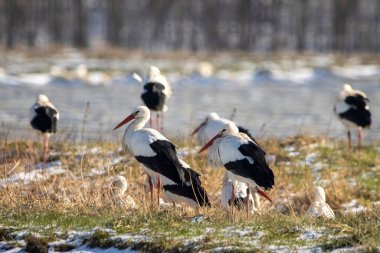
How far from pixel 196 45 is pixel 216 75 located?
29984 millimetres

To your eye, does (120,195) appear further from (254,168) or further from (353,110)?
(353,110)

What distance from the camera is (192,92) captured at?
2797 cm

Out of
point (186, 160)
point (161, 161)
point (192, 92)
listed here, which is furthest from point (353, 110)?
point (192, 92)

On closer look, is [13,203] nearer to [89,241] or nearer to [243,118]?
[89,241]

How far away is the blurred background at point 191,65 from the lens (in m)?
20.5

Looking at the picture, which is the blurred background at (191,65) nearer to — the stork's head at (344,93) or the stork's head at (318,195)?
the stork's head at (344,93)

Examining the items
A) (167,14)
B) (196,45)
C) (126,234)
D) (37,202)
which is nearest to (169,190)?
(37,202)

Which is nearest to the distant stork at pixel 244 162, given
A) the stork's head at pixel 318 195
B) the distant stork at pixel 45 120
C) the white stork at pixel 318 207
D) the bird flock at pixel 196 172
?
the bird flock at pixel 196 172

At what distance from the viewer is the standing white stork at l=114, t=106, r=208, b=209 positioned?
9188mm

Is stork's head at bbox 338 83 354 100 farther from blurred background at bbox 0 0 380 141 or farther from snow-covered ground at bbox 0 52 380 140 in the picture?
blurred background at bbox 0 0 380 141

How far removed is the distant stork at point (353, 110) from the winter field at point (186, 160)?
44cm

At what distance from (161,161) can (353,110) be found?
724cm

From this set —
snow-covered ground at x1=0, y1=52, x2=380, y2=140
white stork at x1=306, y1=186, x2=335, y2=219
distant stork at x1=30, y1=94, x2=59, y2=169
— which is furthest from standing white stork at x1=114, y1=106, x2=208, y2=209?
snow-covered ground at x1=0, y1=52, x2=380, y2=140

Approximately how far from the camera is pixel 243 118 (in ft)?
66.4
